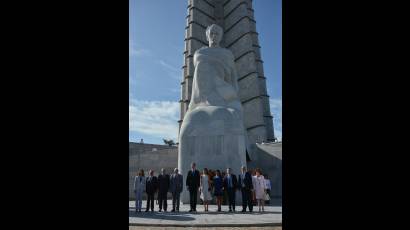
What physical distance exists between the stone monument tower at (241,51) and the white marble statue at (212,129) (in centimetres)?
2007

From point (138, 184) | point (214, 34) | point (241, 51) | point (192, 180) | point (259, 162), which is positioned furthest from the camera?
point (241, 51)

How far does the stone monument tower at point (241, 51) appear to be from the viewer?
35.7 meters

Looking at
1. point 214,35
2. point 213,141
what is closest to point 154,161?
point 213,141

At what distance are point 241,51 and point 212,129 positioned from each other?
27153 mm

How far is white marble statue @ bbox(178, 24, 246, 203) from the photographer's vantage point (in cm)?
1269

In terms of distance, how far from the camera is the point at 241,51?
1517 inches

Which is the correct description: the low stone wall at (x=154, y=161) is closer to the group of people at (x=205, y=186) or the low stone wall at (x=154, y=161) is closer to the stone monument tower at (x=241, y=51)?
the group of people at (x=205, y=186)

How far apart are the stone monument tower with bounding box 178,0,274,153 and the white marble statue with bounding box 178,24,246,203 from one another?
2007 centimetres

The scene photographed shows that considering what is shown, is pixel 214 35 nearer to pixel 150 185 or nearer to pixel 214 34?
pixel 214 34

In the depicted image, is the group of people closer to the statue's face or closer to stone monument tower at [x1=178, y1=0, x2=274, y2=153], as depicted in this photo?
the statue's face

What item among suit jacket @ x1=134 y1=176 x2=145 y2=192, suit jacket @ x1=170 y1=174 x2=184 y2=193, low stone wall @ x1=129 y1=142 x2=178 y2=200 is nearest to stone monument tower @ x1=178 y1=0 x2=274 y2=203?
low stone wall @ x1=129 y1=142 x2=178 y2=200
